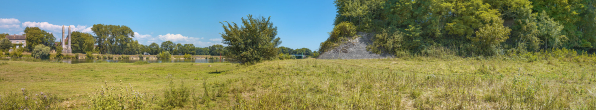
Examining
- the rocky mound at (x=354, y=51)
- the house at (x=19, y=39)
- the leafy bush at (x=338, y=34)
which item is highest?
the house at (x=19, y=39)

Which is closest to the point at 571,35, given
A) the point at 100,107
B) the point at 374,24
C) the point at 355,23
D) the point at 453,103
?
the point at 374,24

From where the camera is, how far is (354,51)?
84.9ft

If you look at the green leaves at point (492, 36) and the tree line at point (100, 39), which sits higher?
the tree line at point (100, 39)

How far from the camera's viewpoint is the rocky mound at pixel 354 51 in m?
24.8

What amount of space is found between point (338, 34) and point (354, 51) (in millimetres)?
3574

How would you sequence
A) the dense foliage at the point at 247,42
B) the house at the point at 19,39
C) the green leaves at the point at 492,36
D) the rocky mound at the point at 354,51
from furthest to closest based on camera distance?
the house at the point at 19,39
the rocky mound at the point at 354,51
the green leaves at the point at 492,36
the dense foliage at the point at 247,42

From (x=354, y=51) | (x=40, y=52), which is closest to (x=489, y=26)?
(x=354, y=51)

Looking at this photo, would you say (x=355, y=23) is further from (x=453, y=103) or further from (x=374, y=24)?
(x=453, y=103)

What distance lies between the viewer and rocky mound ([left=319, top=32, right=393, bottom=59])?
2475 cm

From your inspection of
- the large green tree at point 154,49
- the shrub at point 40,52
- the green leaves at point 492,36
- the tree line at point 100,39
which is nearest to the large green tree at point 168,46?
the large green tree at point 154,49

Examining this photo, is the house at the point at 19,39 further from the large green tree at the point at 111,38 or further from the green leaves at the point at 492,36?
the green leaves at the point at 492,36

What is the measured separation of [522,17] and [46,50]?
9417 centimetres

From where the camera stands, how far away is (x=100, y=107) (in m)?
3.71

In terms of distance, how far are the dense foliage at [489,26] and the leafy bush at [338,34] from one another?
444 millimetres
